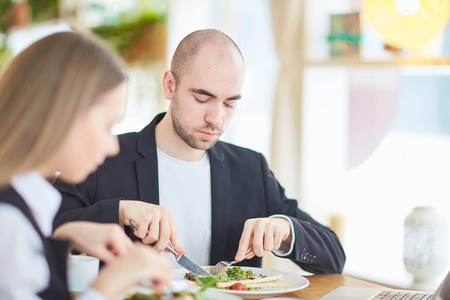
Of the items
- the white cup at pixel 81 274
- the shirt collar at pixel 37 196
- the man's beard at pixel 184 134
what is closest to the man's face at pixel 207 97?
the man's beard at pixel 184 134

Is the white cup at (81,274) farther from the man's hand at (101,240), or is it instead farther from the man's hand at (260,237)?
the man's hand at (260,237)

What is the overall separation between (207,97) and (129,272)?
107 centimetres

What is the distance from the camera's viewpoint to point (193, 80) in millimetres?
2033

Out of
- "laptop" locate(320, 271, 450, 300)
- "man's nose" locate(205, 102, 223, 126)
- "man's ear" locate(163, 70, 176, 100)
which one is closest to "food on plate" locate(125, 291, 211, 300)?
"laptop" locate(320, 271, 450, 300)

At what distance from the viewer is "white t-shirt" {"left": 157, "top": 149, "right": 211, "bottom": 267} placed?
211 cm

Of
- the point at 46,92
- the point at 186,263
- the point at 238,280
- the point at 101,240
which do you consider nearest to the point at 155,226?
the point at 186,263

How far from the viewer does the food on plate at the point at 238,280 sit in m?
1.51

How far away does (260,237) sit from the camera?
1733 mm

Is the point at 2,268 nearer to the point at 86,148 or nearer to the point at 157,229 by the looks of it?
the point at 86,148

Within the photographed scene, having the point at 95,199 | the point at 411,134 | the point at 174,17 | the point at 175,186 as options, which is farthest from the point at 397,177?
the point at 174,17

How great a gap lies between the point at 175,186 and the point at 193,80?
40 centimetres

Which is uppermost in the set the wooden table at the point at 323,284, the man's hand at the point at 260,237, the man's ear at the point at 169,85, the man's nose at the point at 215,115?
the man's ear at the point at 169,85

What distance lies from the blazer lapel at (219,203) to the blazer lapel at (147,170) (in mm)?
222

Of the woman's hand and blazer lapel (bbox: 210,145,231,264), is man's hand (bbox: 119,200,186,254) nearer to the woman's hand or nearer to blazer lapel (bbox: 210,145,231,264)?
blazer lapel (bbox: 210,145,231,264)
